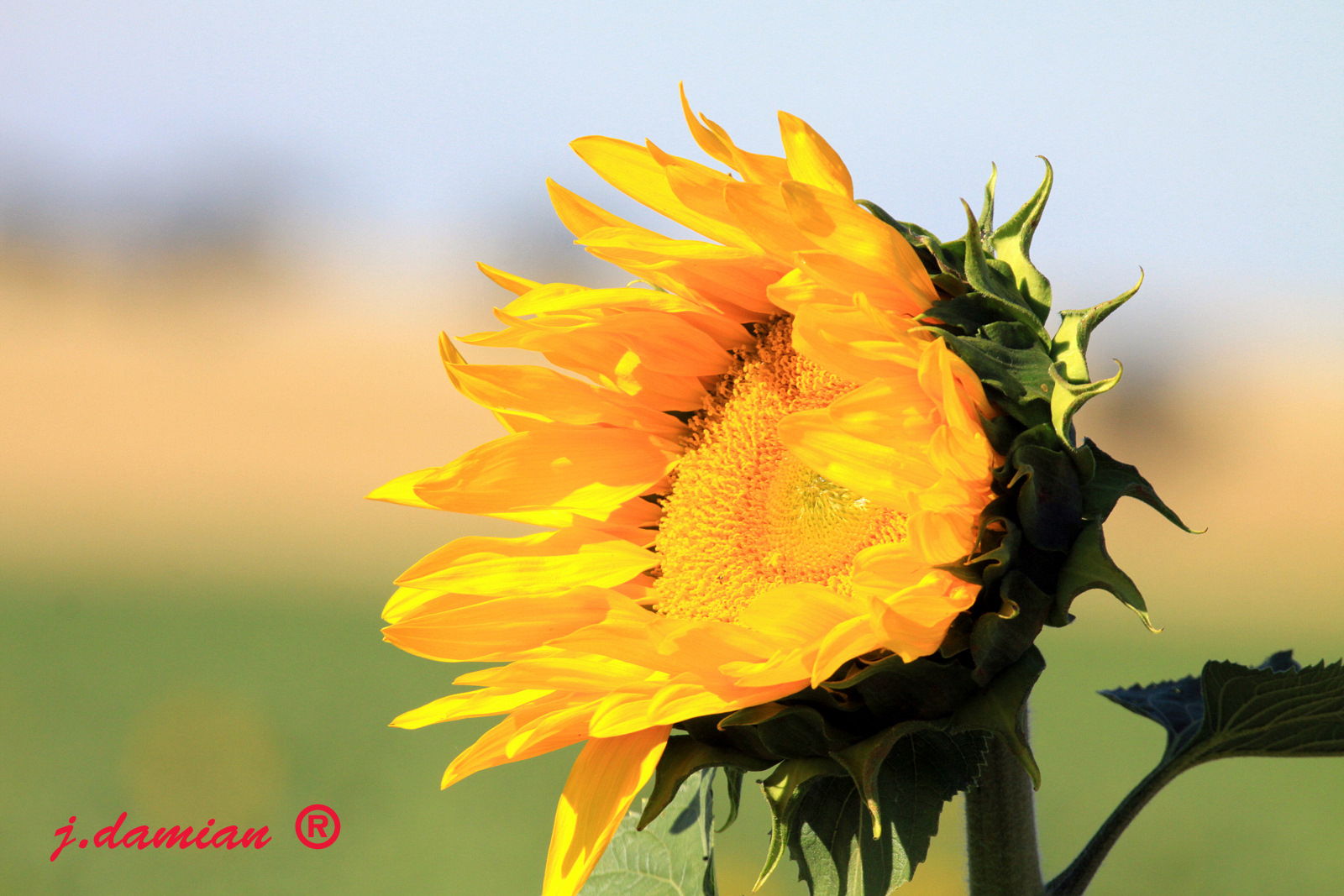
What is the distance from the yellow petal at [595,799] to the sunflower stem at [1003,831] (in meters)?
0.30

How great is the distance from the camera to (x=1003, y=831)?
1.06 metres

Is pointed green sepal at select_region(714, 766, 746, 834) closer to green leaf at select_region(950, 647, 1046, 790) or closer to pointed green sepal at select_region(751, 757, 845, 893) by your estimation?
pointed green sepal at select_region(751, 757, 845, 893)

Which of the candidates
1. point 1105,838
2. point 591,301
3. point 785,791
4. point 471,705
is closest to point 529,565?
point 471,705

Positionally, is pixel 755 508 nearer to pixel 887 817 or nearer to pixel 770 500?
pixel 770 500

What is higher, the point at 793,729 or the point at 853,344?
the point at 853,344

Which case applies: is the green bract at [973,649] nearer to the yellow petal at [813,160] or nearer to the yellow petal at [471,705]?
the yellow petal at [813,160]

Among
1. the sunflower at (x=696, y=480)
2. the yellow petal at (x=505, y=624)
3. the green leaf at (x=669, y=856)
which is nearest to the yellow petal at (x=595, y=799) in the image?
the sunflower at (x=696, y=480)

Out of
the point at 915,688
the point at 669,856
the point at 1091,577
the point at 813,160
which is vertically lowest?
the point at 669,856

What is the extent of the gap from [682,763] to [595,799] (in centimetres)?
11

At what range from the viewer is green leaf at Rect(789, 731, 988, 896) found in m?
0.91

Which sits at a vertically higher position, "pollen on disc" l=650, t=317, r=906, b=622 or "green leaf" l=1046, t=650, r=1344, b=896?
"pollen on disc" l=650, t=317, r=906, b=622

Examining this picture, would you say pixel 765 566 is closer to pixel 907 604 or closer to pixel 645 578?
pixel 645 578

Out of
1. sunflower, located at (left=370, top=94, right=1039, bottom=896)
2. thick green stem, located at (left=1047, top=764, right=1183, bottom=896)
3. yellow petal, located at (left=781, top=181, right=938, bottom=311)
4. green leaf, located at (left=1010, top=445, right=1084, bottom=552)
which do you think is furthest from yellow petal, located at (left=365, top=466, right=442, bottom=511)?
thick green stem, located at (left=1047, top=764, right=1183, bottom=896)

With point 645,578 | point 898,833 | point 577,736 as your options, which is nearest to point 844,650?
point 898,833
